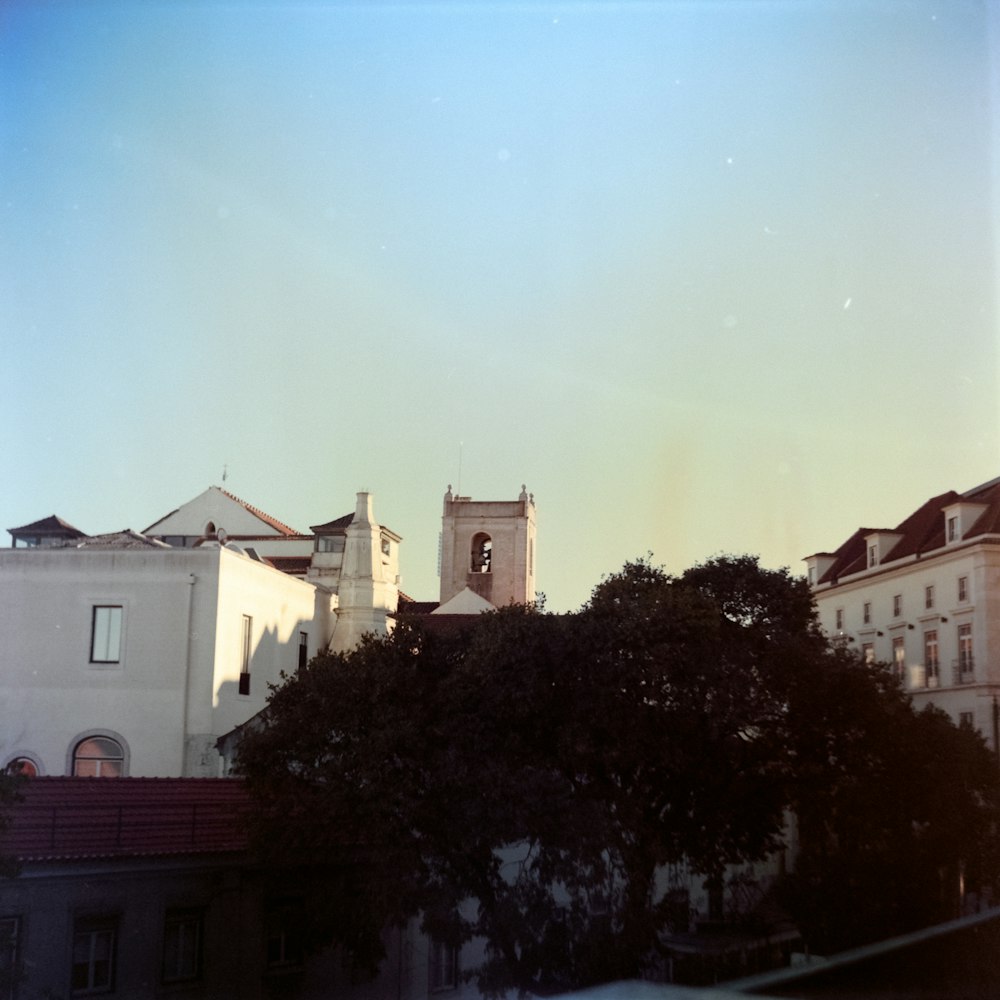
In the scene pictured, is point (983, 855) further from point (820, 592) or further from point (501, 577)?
point (501, 577)

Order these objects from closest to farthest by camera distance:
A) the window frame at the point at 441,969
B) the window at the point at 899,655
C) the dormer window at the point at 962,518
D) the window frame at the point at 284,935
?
the window frame at the point at 284,935
the window frame at the point at 441,969
the dormer window at the point at 962,518
the window at the point at 899,655

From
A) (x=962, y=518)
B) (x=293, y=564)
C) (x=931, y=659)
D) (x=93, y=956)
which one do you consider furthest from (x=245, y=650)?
(x=962, y=518)

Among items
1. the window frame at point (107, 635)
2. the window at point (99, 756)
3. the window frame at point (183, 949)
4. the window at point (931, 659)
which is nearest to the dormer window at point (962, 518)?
the window at point (931, 659)

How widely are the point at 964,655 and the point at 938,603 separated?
2879 mm

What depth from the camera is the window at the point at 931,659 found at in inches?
1433

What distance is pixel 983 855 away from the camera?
24625 millimetres

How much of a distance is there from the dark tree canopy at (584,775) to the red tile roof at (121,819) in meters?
1.13

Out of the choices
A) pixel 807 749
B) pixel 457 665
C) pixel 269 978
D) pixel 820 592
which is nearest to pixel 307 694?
pixel 457 665

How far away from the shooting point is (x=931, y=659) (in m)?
37.2

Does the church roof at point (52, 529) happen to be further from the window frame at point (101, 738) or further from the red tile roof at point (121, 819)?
the red tile roof at point (121, 819)

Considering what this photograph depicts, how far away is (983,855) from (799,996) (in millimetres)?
19772

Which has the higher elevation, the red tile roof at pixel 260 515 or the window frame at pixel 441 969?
the red tile roof at pixel 260 515

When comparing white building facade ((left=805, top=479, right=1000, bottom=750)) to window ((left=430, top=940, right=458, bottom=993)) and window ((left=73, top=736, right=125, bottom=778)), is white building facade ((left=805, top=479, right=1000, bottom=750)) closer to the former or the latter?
window ((left=430, top=940, right=458, bottom=993))

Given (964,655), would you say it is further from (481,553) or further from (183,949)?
(481,553)
